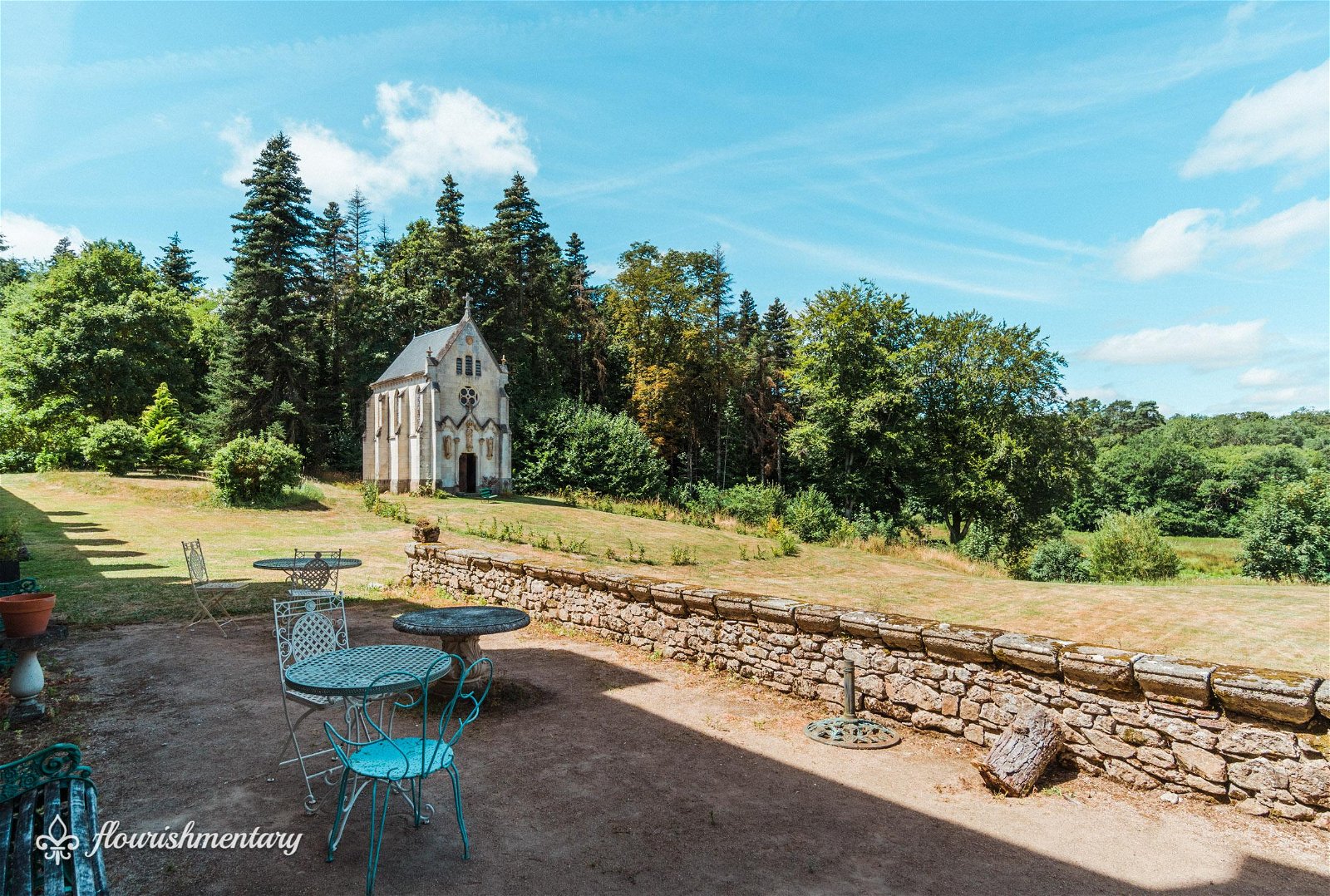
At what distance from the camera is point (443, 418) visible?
31.8 metres

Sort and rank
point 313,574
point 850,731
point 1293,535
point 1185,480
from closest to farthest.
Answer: point 850,731 < point 313,574 < point 1293,535 < point 1185,480

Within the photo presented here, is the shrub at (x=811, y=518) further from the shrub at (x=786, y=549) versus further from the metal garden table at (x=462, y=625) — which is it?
the metal garden table at (x=462, y=625)

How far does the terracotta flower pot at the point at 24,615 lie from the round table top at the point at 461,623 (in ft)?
8.99

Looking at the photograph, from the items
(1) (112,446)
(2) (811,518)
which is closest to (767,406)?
(2) (811,518)

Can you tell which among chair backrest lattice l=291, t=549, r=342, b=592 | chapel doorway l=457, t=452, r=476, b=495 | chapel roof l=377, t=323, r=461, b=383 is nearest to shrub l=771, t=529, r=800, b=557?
chair backrest lattice l=291, t=549, r=342, b=592

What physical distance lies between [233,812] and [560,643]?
185 inches

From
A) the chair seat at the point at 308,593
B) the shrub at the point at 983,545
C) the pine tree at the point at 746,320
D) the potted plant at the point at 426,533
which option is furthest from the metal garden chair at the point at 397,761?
the pine tree at the point at 746,320

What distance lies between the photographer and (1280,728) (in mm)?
4293

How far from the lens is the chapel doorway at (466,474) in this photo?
3297 cm

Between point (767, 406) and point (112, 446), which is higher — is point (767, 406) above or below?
above

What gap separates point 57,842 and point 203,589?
810 centimetres

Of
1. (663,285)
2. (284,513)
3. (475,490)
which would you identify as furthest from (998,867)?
(663,285)

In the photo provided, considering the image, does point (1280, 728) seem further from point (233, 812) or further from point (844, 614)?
point (233, 812)

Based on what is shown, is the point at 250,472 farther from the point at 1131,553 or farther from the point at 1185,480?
the point at 1185,480
